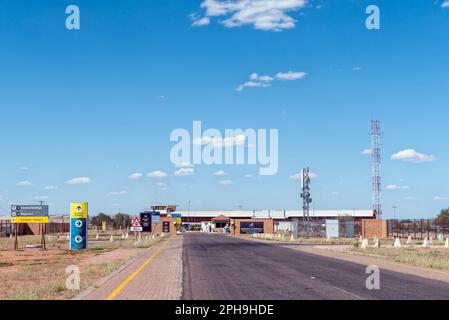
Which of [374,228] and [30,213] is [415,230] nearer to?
[374,228]

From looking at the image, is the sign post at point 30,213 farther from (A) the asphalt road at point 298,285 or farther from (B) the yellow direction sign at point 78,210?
(A) the asphalt road at point 298,285

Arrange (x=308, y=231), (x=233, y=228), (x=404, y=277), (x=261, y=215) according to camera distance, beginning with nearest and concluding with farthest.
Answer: (x=404, y=277), (x=308, y=231), (x=233, y=228), (x=261, y=215)

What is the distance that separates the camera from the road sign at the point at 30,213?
151 feet

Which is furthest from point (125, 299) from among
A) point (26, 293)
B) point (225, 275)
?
point (225, 275)

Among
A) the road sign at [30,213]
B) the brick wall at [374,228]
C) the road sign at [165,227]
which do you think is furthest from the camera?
the road sign at [165,227]

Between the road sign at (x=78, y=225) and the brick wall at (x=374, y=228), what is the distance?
47170 millimetres

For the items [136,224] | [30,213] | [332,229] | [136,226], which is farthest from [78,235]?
[332,229]

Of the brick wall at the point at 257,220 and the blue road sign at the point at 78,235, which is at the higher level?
the blue road sign at the point at 78,235

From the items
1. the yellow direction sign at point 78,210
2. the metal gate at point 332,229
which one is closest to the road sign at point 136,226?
the yellow direction sign at point 78,210

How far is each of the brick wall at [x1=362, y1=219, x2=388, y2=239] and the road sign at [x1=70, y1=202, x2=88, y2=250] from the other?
47.2m

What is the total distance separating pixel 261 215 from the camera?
180m

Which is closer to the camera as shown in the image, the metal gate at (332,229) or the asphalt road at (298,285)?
the asphalt road at (298,285)

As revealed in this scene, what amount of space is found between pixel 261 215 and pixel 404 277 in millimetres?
161825
